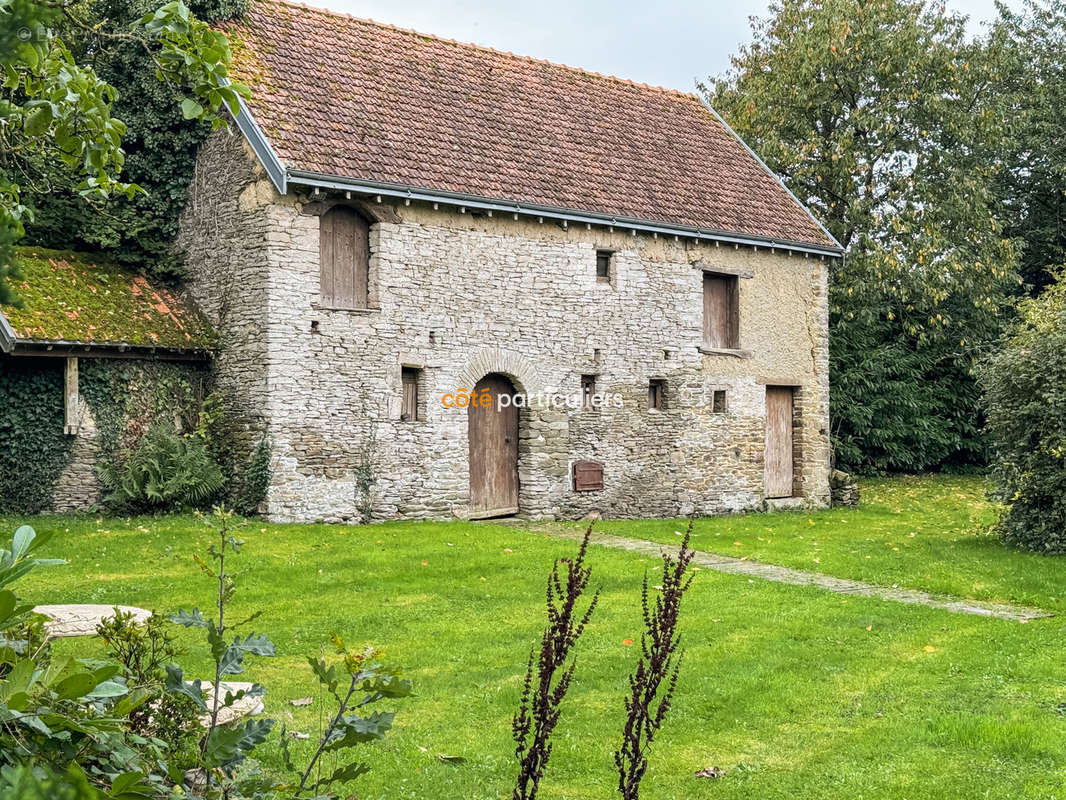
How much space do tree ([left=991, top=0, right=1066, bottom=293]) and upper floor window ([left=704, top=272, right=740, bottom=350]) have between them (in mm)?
11915

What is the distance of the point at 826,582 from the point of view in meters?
11.3

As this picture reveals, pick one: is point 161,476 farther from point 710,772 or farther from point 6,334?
point 710,772

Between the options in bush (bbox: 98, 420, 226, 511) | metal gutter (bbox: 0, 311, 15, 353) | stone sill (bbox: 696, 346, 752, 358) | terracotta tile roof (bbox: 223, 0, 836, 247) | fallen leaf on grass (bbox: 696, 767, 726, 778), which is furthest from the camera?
stone sill (bbox: 696, 346, 752, 358)

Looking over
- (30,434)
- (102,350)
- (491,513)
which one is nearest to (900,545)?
(491,513)

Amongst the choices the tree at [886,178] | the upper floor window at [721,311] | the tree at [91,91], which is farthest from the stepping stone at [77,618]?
the tree at [886,178]

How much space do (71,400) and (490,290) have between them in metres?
6.33

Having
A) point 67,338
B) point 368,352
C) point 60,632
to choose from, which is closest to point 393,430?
point 368,352

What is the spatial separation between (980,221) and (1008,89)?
22.3 feet

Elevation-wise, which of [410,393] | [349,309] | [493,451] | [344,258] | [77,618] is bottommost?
[77,618]

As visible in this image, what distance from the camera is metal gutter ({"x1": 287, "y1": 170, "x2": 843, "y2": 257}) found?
47.9ft

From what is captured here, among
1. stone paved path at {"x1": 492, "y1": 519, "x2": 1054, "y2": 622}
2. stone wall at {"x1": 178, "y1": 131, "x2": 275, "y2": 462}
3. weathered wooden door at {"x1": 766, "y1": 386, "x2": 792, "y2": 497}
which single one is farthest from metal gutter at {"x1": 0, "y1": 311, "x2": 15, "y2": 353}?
weathered wooden door at {"x1": 766, "y1": 386, "x2": 792, "y2": 497}

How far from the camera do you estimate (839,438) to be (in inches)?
981

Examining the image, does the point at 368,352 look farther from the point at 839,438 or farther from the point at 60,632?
the point at 839,438

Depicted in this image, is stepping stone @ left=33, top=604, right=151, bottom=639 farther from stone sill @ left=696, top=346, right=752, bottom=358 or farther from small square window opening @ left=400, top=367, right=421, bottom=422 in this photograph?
stone sill @ left=696, top=346, right=752, bottom=358
